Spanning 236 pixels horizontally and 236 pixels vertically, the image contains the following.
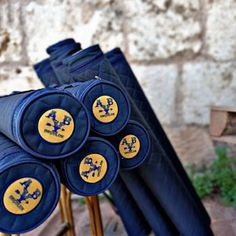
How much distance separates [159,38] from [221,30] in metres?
0.30

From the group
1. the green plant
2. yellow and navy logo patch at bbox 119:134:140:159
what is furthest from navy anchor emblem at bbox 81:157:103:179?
the green plant

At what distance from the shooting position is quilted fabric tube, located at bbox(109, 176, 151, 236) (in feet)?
3.72

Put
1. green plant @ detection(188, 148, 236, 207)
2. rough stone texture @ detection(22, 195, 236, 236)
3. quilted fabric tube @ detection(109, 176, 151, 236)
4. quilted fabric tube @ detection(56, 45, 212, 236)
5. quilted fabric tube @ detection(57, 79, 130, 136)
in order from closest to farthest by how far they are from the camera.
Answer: quilted fabric tube @ detection(57, 79, 130, 136) → quilted fabric tube @ detection(56, 45, 212, 236) → quilted fabric tube @ detection(109, 176, 151, 236) → rough stone texture @ detection(22, 195, 236, 236) → green plant @ detection(188, 148, 236, 207)

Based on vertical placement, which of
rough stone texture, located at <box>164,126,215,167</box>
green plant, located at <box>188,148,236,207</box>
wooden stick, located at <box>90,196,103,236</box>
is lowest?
green plant, located at <box>188,148,236,207</box>

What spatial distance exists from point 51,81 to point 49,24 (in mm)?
720

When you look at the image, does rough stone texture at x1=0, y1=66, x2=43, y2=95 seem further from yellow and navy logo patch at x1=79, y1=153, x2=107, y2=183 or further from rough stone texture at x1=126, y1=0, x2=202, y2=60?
yellow and navy logo patch at x1=79, y1=153, x2=107, y2=183

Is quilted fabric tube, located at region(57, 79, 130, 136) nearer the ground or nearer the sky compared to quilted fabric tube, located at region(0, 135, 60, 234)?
nearer the sky

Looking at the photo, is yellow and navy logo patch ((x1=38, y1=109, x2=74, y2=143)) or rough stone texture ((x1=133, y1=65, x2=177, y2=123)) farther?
rough stone texture ((x1=133, y1=65, x2=177, y2=123))

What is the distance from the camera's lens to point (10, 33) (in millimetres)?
1844

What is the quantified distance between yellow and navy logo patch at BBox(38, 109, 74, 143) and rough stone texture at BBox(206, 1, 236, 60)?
1.32 metres

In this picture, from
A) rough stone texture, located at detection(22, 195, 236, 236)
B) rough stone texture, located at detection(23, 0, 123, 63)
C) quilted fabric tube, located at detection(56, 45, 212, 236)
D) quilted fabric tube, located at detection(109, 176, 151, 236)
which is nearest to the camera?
quilted fabric tube, located at detection(56, 45, 212, 236)

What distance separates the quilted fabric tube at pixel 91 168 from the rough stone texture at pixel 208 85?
120 centimetres

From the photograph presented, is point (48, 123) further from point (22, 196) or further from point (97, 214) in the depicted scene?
point (97, 214)

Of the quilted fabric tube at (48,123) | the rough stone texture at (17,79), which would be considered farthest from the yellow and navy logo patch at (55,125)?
the rough stone texture at (17,79)
